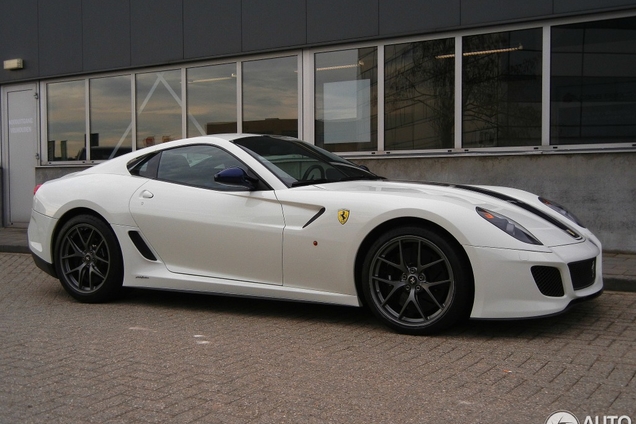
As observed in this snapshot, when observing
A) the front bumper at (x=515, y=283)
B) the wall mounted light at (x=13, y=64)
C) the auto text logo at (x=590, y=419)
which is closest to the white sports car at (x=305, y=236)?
the front bumper at (x=515, y=283)

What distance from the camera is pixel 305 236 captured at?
4.92 meters

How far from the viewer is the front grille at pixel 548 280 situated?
431 centimetres

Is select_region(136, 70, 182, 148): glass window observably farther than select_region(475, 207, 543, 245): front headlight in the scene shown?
Yes

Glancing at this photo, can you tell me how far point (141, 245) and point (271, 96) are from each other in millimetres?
6129

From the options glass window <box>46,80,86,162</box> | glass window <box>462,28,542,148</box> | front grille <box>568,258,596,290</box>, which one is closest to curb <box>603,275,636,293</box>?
front grille <box>568,258,596,290</box>

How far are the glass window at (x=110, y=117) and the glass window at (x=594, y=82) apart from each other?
804 cm

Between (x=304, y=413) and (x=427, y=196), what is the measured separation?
2025 mm

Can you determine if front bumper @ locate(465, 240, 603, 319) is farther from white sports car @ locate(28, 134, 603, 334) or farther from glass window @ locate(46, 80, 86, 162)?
glass window @ locate(46, 80, 86, 162)

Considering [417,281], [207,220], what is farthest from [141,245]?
[417,281]

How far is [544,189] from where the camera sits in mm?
8727

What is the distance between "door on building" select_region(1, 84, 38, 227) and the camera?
46.2ft

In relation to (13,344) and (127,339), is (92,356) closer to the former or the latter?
(127,339)

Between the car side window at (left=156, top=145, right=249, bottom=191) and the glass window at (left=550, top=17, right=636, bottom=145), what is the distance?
510 cm

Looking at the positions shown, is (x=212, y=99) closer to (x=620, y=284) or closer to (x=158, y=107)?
(x=158, y=107)
